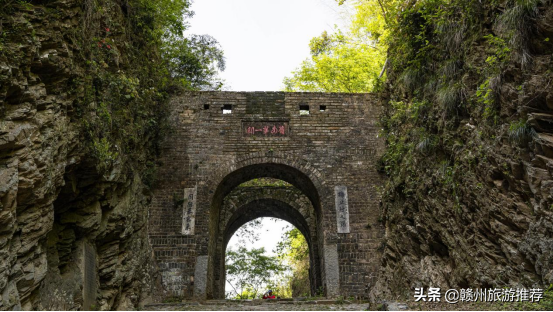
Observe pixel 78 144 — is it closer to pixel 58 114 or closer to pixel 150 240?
pixel 58 114

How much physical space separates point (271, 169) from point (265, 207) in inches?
151

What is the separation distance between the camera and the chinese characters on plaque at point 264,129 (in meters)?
10.5

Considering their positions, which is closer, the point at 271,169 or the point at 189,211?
the point at 189,211

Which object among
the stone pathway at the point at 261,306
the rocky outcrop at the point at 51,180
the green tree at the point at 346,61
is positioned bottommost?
the stone pathway at the point at 261,306

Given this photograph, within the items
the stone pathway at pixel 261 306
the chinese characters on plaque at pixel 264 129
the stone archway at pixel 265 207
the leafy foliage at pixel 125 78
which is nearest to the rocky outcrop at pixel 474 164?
the stone pathway at pixel 261 306

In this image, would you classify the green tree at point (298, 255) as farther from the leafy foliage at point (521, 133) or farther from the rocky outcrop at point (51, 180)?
the leafy foliage at point (521, 133)

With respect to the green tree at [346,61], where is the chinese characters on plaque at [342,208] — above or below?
below

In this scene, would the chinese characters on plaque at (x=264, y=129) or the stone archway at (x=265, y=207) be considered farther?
the stone archway at (x=265, y=207)

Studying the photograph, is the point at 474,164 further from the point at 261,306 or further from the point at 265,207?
the point at 265,207

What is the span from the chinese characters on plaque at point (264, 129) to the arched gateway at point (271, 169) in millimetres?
26

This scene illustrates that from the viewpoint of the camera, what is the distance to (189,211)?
9758 millimetres

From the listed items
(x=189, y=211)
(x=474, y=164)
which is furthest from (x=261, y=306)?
(x=474, y=164)

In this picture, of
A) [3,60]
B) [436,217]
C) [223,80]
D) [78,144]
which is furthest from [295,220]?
[3,60]

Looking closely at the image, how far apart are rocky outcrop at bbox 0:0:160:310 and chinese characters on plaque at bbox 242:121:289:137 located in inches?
142
